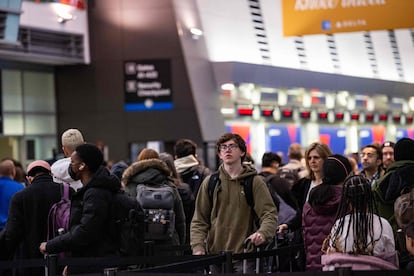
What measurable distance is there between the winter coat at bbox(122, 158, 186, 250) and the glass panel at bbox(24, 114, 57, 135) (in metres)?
18.7

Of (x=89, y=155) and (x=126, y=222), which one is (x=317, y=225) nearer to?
(x=126, y=222)

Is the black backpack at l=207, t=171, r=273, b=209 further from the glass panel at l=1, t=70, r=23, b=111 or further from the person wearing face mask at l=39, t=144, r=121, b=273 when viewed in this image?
the glass panel at l=1, t=70, r=23, b=111

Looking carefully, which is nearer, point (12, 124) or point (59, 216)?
point (59, 216)

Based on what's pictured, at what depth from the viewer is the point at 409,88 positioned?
41594mm

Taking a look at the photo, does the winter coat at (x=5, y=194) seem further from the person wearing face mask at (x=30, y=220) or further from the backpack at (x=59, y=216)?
the backpack at (x=59, y=216)

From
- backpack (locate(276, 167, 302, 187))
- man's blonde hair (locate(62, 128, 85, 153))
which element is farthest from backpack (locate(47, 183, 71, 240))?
backpack (locate(276, 167, 302, 187))

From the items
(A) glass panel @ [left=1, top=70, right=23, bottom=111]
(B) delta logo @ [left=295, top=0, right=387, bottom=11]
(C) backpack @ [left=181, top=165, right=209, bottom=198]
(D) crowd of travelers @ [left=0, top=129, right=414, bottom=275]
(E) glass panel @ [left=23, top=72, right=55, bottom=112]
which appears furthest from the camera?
(E) glass panel @ [left=23, top=72, right=55, bottom=112]

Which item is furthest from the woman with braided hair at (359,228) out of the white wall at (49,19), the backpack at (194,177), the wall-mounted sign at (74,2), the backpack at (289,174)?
the wall-mounted sign at (74,2)

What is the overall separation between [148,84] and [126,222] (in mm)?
21249

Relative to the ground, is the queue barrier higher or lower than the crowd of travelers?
lower

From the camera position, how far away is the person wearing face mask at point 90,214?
7758mm

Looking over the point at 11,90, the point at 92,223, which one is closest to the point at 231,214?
the point at 92,223

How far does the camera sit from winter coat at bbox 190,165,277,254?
8352mm

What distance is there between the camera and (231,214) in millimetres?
8414
